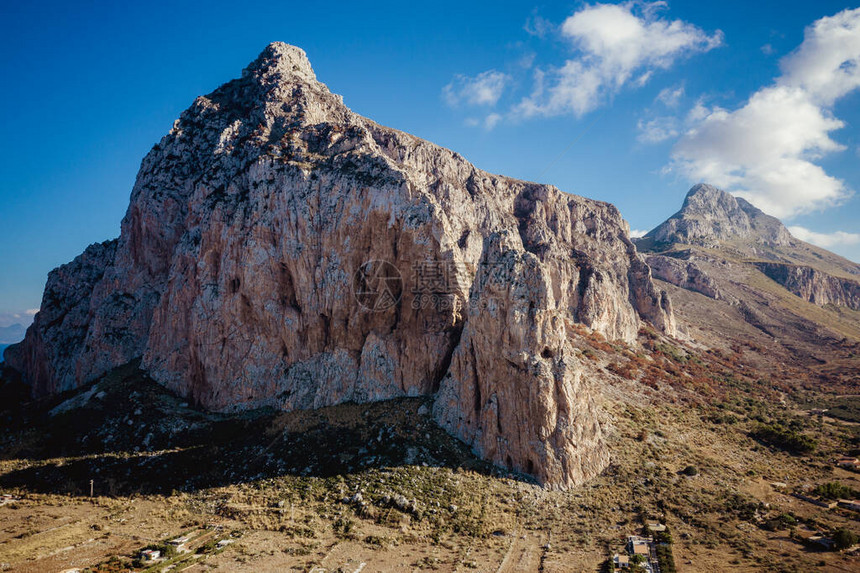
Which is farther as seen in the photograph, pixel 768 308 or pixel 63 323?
pixel 768 308

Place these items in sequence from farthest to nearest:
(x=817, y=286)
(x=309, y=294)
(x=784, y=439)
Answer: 1. (x=817, y=286)
2. (x=309, y=294)
3. (x=784, y=439)

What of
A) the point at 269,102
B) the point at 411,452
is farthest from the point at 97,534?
the point at 269,102

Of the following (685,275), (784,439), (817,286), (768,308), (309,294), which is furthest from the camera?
(817,286)

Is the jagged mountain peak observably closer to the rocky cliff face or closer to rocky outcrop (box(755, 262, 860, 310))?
the rocky cliff face

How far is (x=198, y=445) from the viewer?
38969mm

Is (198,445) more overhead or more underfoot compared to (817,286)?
more underfoot

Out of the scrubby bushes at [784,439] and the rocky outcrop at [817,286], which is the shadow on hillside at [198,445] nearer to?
the scrubby bushes at [784,439]

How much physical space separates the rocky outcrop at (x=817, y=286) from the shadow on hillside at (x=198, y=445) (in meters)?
153

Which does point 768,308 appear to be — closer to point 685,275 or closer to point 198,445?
point 685,275

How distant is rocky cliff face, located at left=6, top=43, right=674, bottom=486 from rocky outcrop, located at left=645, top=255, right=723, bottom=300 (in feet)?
235

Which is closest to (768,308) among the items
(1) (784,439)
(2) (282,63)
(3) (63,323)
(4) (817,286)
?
(4) (817,286)

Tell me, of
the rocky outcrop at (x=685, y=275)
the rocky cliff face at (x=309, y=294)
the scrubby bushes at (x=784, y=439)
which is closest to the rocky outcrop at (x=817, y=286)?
the rocky outcrop at (x=685, y=275)

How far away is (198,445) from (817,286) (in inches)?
7129

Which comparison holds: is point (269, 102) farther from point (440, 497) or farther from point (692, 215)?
point (692, 215)
